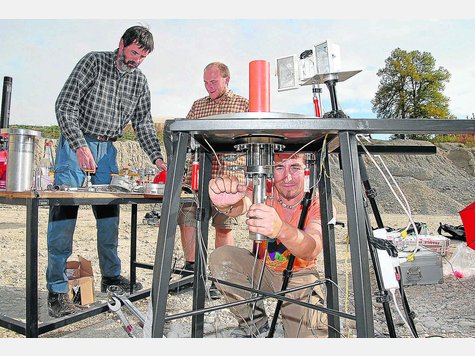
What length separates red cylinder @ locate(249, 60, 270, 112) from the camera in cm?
104

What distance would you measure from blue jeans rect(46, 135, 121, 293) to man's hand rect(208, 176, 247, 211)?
1.53 metres

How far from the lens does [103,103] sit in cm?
291

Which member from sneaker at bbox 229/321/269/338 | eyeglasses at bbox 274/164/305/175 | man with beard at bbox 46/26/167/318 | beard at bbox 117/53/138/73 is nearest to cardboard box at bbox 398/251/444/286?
sneaker at bbox 229/321/269/338

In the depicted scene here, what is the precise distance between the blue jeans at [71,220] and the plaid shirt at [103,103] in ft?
0.44

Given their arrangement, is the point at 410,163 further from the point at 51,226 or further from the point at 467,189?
the point at 51,226

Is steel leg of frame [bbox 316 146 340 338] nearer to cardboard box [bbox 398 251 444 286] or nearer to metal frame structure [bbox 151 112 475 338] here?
metal frame structure [bbox 151 112 475 338]

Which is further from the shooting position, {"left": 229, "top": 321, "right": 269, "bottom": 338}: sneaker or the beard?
the beard

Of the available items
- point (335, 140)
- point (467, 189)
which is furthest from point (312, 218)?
point (467, 189)

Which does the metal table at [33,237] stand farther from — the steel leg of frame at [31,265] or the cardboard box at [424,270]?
the cardboard box at [424,270]

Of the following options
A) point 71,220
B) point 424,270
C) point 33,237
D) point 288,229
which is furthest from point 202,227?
point 424,270

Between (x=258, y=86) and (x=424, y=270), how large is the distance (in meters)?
2.95

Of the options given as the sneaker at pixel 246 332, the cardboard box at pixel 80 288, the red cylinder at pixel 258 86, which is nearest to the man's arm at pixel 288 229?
the red cylinder at pixel 258 86

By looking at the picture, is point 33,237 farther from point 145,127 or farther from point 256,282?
point 145,127

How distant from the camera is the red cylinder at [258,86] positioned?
1.04 m
